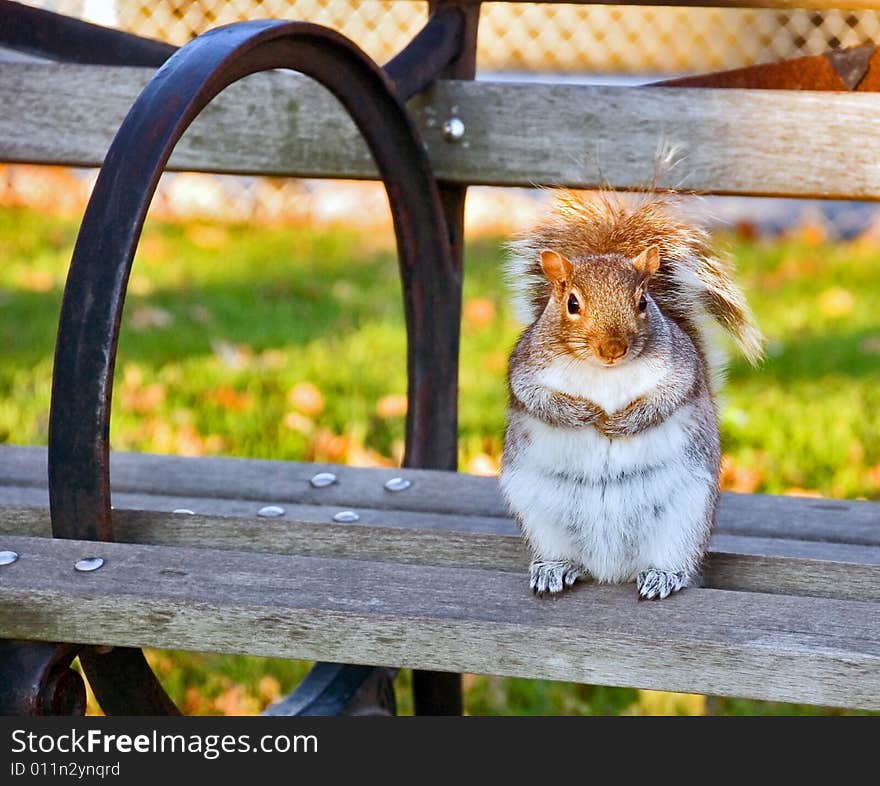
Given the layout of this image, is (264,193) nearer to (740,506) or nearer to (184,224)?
(184,224)

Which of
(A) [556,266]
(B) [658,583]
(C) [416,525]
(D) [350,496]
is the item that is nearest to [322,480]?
(D) [350,496]

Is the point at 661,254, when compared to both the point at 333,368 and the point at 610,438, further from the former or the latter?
the point at 333,368

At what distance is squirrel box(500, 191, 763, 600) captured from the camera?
1.37 meters

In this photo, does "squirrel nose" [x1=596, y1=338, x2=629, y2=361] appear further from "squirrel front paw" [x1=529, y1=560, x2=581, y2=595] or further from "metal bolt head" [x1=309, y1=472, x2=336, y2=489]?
"metal bolt head" [x1=309, y1=472, x2=336, y2=489]

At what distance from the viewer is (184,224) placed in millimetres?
4715

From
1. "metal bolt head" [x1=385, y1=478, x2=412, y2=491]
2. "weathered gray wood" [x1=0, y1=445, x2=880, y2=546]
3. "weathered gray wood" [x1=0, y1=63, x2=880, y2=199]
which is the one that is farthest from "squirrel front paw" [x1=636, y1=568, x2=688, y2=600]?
"weathered gray wood" [x1=0, y1=63, x2=880, y2=199]

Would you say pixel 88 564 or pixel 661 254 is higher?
pixel 661 254

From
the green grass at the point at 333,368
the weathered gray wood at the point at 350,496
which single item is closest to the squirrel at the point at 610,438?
the weathered gray wood at the point at 350,496

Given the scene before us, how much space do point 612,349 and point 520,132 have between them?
72cm

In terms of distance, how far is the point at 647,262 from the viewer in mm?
1456

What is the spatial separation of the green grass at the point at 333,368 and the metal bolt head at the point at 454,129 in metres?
0.82

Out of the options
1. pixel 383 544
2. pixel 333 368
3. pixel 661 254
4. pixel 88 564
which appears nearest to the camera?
pixel 88 564

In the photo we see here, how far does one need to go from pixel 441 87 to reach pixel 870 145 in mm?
613

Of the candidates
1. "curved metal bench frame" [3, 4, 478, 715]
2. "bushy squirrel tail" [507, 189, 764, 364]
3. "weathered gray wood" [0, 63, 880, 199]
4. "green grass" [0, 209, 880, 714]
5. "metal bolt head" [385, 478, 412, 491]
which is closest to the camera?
"curved metal bench frame" [3, 4, 478, 715]
